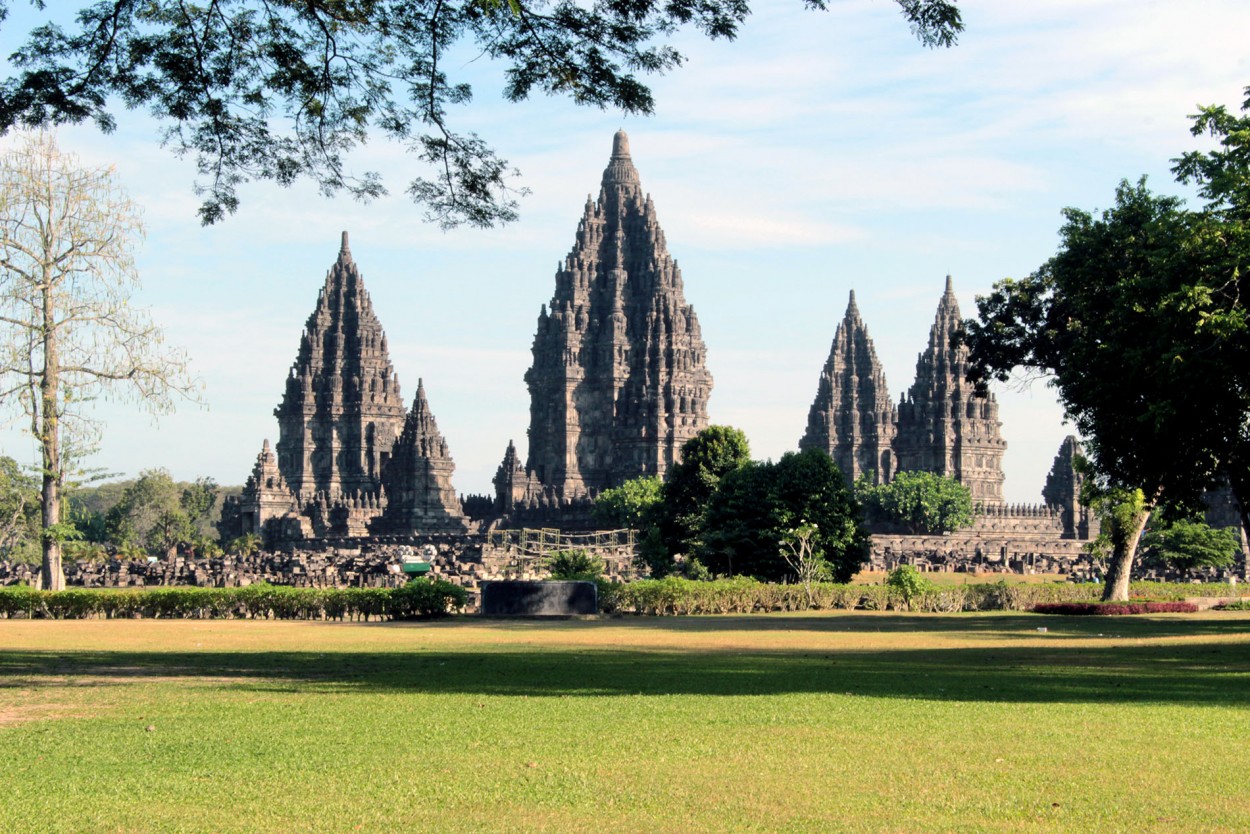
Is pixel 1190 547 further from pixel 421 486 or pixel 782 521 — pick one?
pixel 421 486

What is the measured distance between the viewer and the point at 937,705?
17297 mm

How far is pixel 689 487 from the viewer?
68125 millimetres

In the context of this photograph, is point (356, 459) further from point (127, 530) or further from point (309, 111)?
point (309, 111)

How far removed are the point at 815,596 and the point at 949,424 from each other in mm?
86119

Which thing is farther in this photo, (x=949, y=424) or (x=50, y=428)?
(x=949, y=424)

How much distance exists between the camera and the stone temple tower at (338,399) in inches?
5300

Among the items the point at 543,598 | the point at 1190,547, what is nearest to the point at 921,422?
the point at 1190,547

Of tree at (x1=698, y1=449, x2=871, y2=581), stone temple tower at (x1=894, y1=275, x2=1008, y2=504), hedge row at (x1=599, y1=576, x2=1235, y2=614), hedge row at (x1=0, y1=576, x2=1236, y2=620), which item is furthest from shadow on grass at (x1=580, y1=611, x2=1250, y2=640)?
stone temple tower at (x1=894, y1=275, x2=1008, y2=504)

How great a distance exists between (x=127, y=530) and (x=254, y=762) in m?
118

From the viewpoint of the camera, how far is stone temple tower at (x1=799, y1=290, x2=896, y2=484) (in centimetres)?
14300

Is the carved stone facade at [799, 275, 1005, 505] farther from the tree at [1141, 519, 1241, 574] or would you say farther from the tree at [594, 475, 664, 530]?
the tree at [1141, 519, 1241, 574]

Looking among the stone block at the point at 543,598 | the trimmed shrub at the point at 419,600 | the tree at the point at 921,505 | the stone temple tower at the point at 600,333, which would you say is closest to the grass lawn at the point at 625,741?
the stone block at the point at 543,598

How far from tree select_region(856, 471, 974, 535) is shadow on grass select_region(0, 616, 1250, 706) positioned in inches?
3526

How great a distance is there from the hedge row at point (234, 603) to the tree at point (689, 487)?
23.1 m
